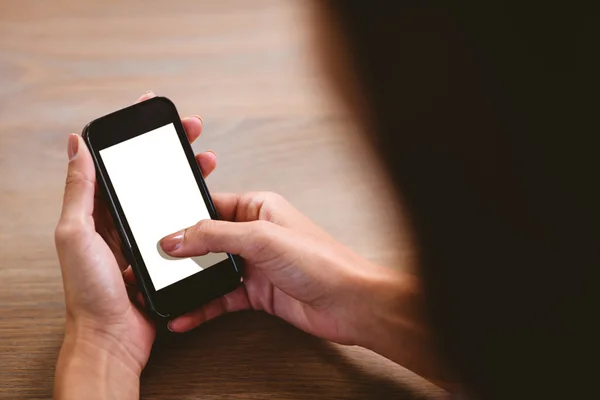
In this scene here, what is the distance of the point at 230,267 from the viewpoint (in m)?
0.62

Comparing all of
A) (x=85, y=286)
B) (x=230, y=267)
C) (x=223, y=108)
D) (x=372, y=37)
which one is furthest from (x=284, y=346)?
(x=372, y=37)

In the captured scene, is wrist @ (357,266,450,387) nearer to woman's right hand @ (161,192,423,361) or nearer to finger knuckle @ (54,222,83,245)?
woman's right hand @ (161,192,423,361)

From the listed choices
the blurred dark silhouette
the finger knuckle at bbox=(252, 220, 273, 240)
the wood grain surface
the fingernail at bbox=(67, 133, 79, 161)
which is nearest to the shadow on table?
the wood grain surface

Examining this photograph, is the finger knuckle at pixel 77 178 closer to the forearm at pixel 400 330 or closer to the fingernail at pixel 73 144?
the fingernail at pixel 73 144

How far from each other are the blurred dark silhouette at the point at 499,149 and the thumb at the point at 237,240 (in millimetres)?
305

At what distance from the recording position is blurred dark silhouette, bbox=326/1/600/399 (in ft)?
0.71

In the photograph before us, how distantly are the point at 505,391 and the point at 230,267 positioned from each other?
366mm

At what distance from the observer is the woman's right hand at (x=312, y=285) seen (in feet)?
1.88

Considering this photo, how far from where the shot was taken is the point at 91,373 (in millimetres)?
557

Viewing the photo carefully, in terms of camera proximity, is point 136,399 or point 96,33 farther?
point 96,33

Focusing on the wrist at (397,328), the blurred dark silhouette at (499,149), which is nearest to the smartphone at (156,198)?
the wrist at (397,328)

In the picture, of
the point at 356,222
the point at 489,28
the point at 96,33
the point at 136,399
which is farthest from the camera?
the point at 96,33

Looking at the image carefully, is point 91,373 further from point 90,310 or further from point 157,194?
Result: point 157,194

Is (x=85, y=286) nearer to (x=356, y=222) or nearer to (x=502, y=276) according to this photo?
(x=356, y=222)
